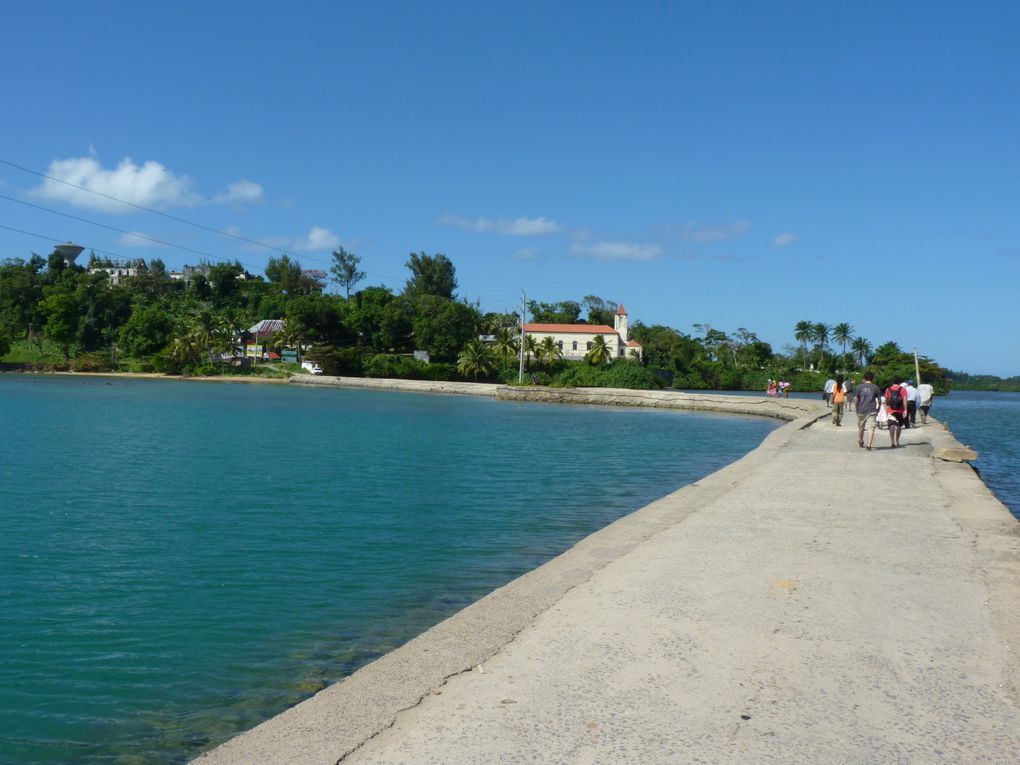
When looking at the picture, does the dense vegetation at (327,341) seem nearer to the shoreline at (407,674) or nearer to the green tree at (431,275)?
the green tree at (431,275)

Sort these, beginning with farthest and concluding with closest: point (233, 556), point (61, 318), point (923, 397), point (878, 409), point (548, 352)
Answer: point (61, 318) → point (548, 352) → point (923, 397) → point (878, 409) → point (233, 556)

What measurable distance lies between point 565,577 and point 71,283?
11950 centimetres

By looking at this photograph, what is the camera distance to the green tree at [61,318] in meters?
95.8

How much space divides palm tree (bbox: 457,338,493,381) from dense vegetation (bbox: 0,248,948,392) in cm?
12

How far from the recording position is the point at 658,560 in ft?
27.0

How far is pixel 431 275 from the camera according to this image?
14175 cm

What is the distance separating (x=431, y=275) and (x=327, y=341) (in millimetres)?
48298

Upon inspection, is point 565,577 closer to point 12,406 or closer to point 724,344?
point 12,406

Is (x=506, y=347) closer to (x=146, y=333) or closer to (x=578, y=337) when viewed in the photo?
(x=578, y=337)

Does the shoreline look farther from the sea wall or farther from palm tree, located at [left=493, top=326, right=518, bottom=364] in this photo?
palm tree, located at [left=493, top=326, right=518, bottom=364]

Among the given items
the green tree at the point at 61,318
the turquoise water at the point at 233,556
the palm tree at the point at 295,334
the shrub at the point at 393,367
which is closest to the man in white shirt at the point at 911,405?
the turquoise water at the point at 233,556

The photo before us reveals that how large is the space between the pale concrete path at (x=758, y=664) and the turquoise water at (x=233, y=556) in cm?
194

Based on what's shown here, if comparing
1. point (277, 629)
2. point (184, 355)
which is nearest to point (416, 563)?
point (277, 629)

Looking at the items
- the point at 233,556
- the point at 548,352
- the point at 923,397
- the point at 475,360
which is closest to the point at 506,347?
the point at 548,352
